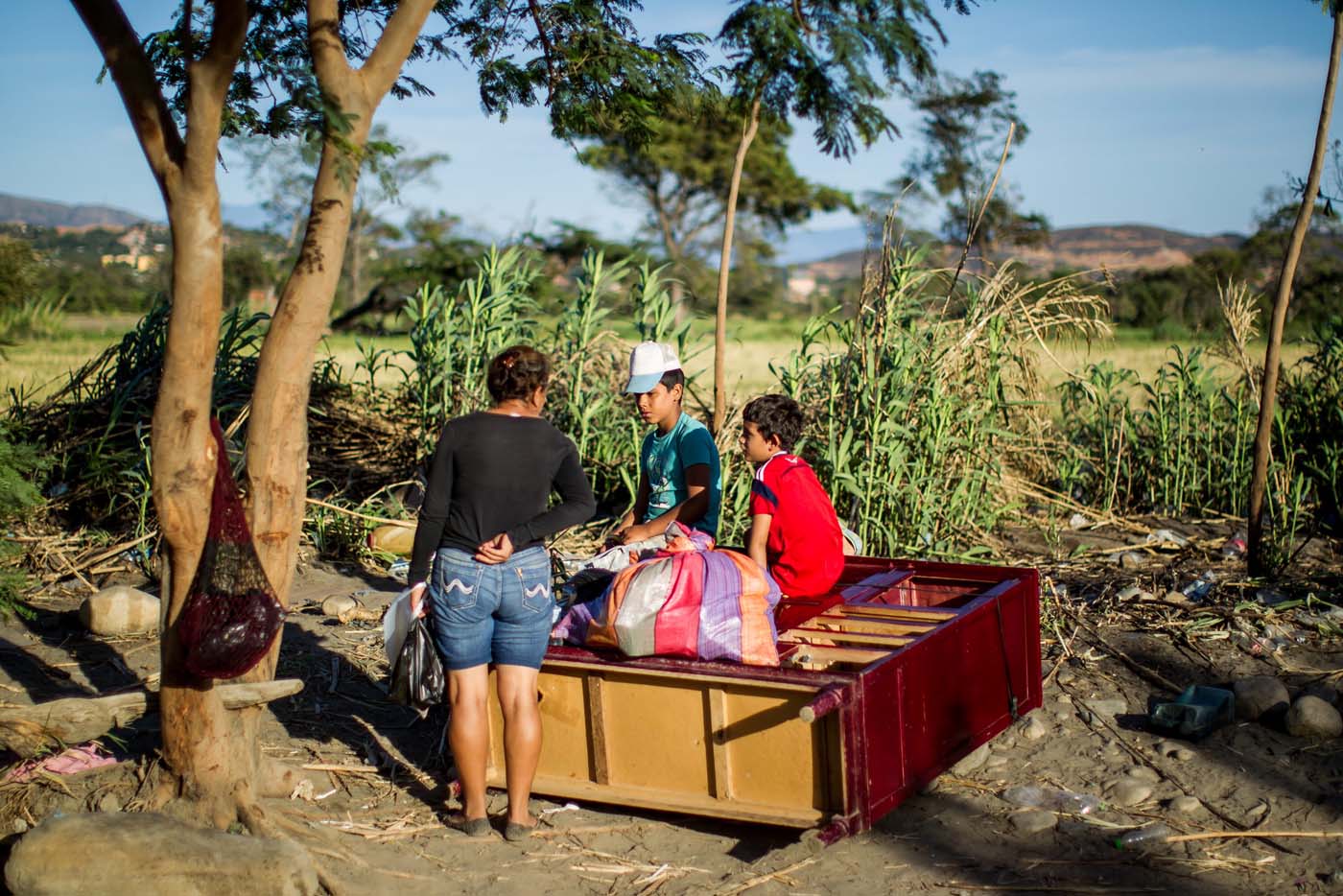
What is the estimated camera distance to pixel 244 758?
4219 millimetres

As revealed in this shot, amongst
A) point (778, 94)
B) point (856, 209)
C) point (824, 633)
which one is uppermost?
point (856, 209)

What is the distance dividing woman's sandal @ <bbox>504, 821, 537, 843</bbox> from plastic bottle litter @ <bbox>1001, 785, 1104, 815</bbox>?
1.77 meters

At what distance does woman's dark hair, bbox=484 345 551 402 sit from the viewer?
164 inches

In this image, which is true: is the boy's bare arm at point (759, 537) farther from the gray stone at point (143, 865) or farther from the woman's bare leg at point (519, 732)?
the gray stone at point (143, 865)

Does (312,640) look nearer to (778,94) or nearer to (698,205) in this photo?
(778,94)

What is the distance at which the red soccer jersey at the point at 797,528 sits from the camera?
4.85 meters

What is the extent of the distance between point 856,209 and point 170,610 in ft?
140

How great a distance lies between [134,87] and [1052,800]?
3952mm

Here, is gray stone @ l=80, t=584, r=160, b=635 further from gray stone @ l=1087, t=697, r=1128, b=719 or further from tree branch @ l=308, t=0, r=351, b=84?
gray stone @ l=1087, t=697, r=1128, b=719

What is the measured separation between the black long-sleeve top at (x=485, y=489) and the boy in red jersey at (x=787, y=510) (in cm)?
97

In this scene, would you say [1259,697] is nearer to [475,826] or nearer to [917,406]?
[917,406]

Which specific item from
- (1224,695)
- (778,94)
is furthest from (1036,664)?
(778,94)

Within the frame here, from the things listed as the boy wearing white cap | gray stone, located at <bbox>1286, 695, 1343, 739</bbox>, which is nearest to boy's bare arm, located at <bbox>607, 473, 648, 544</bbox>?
the boy wearing white cap

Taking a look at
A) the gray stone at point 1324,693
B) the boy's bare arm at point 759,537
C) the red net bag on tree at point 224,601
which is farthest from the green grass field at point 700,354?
the red net bag on tree at point 224,601
